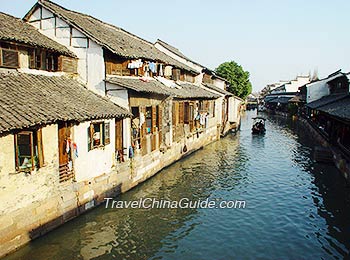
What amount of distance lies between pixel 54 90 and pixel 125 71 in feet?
18.9

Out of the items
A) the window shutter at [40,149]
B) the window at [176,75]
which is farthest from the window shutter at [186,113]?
the window shutter at [40,149]

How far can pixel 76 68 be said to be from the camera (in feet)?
58.1

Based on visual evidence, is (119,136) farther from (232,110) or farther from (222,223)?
(232,110)

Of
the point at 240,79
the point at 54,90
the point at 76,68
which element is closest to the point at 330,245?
the point at 54,90

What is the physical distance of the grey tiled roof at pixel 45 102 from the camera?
1091 centimetres

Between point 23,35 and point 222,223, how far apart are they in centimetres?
1322

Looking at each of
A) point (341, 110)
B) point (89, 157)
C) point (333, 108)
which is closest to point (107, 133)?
point (89, 157)

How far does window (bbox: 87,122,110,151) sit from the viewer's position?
48.9 ft

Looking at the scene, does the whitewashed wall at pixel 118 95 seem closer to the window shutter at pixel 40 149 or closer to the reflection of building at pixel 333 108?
the window shutter at pixel 40 149

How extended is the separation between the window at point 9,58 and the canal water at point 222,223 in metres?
7.53

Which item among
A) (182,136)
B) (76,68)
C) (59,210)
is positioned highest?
(76,68)

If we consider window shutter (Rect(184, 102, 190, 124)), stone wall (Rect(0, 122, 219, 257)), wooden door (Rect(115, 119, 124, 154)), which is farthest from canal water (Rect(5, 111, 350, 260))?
window shutter (Rect(184, 102, 190, 124))

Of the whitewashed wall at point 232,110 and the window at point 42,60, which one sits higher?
the window at point 42,60

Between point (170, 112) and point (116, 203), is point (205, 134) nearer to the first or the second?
point (170, 112)
